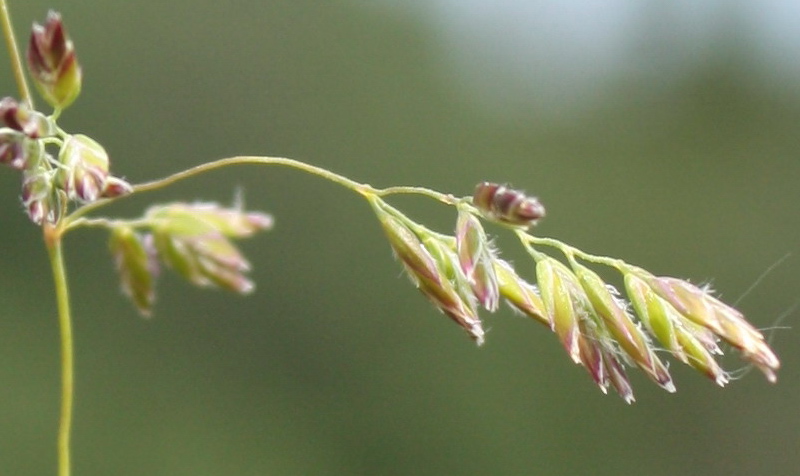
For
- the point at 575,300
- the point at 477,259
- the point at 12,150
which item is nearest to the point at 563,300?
the point at 575,300

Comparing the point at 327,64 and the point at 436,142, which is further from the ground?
the point at 327,64

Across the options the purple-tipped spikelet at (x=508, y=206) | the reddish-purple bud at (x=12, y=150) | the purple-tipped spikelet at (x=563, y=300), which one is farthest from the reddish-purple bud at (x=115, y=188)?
the purple-tipped spikelet at (x=563, y=300)

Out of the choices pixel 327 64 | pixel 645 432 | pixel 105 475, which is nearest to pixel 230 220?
pixel 105 475

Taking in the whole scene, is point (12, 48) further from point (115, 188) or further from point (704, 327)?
point (704, 327)

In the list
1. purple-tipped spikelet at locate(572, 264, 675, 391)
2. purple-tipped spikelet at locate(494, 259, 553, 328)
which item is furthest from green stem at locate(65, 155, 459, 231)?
purple-tipped spikelet at locate(572, 264, 675, 391)

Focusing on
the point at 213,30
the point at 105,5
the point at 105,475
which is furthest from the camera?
the point at 213,30

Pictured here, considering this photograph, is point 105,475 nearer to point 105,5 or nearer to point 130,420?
point 130,420
